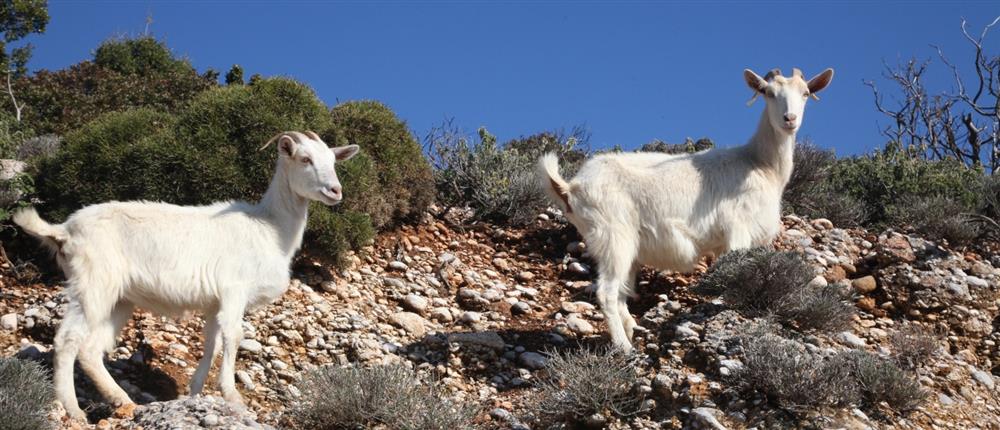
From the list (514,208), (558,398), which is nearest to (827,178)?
(514,208)

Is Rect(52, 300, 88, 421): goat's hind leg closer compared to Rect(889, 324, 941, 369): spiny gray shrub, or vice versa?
Rect(52, 300, 88, 421): goat's hind leg

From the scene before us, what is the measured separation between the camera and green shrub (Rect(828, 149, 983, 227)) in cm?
1203

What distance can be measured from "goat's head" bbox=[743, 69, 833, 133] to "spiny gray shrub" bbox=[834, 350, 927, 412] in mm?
2360

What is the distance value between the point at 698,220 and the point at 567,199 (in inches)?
43.5

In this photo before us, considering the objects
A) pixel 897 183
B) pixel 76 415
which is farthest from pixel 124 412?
pixel 897 183

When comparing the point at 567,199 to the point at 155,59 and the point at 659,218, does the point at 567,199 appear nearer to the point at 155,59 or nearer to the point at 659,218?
the point at 659,218

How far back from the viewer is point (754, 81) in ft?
28.0

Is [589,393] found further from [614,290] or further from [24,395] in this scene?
[24,395]

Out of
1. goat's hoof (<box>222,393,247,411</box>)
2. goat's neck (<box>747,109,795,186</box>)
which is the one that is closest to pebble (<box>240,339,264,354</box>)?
goat's hoof (<box>222,393,247,411</box>)

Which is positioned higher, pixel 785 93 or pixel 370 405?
pixel 785 93

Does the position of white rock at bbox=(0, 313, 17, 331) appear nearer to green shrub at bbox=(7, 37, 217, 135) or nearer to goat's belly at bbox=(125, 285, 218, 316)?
goat's belly at bbox=(125, 285, 218, 316)

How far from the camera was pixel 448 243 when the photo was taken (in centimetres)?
1103

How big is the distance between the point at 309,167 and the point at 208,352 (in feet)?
4.78

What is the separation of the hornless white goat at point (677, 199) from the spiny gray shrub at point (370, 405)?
5.45ft
